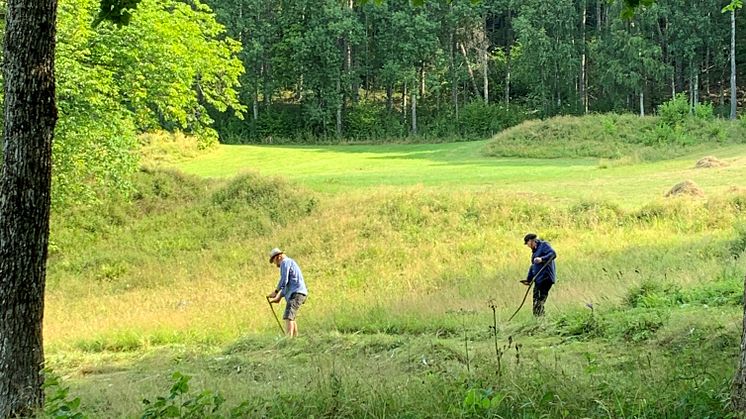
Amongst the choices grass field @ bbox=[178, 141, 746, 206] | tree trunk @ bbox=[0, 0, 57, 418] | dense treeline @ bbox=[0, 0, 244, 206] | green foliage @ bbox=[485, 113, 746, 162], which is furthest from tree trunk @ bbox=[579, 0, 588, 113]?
tree trunk @ bbox=[0, 0, 57, 418]

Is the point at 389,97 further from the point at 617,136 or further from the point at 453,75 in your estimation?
the point at 617,136

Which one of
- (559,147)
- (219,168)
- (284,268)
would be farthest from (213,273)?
(559,147)

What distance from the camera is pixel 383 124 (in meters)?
60.0

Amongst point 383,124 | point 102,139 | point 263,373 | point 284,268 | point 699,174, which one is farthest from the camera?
Result: point 383,124

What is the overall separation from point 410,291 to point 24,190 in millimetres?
11521

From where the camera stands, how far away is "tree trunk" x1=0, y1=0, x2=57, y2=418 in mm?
5164

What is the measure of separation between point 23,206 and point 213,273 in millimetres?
15631

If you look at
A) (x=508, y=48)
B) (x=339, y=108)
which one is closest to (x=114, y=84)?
(x=339, y=108)

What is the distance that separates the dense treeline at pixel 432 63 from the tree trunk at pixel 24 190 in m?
52.9

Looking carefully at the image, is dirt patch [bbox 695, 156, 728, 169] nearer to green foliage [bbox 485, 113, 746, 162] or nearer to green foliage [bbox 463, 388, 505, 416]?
green foliage [bbox 485, 113, 746, 162]

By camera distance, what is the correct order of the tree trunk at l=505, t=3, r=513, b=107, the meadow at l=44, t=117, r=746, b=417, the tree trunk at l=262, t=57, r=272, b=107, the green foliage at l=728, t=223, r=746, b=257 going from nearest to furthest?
the meadow at l=44, t=117, r=746, b=417 < the green foliage at l=728, t=223, r=746, b=257 < the tree trunk at l=262, t=57, r=272, b=107 < the tree trunk at l=505, t=3, r=513, b=107

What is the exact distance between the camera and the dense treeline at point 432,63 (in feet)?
187

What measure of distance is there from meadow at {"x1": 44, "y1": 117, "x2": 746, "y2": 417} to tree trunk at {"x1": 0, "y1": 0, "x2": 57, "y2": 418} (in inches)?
16.3

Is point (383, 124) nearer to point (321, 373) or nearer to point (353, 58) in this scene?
point (353, 58)
